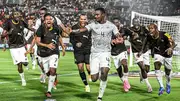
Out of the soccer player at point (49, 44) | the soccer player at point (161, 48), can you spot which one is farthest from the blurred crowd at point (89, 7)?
the soccer player at point (49, 44)

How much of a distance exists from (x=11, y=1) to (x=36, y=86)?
3551 cm

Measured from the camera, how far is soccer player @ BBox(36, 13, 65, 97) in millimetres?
10078

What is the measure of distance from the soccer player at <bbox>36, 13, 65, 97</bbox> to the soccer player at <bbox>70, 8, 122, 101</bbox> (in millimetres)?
926

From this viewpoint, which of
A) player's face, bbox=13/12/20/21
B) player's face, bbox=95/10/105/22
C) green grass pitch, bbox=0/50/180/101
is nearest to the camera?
player's face, bbox=95/10/105/22

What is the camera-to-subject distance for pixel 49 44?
1017 cm

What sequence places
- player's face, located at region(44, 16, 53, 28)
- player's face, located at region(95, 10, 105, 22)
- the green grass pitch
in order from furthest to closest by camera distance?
the green grass pitch < player's face, located at region(44, 16, 53, 28) < player's face, located at region(95, 10, 105, 22)

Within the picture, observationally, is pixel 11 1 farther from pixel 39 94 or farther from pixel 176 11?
pixel 39 94

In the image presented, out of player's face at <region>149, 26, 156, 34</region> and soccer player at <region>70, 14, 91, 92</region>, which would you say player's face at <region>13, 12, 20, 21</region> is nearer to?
soccer player at <region>70, 14, 91, 92</region>

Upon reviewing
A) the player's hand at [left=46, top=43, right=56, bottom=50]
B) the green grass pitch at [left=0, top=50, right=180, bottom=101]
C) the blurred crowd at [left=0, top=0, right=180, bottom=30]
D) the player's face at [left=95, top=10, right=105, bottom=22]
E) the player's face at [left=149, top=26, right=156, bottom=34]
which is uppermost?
the player's face at [left=95, top=10, right=105, bottom=22]

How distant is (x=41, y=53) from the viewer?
34.2 feet

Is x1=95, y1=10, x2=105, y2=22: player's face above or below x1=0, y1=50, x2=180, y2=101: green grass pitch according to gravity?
above

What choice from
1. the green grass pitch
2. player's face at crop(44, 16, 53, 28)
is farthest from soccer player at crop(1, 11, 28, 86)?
player's face at crop(44, 16, 53, 28)

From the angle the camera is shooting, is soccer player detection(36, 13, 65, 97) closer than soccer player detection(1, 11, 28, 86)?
Yes

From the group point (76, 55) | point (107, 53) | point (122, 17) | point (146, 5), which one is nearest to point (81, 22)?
point (76, 55)
